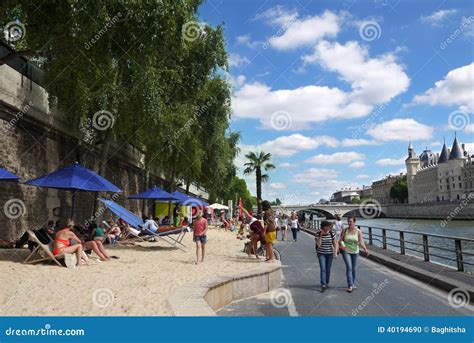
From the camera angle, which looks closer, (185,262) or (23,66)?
(185,262)

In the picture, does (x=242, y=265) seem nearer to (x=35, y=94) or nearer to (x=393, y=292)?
(x=393, y=292)

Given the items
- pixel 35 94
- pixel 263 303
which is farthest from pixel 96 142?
pixel 263 303

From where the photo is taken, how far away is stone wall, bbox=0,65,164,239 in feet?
43.3

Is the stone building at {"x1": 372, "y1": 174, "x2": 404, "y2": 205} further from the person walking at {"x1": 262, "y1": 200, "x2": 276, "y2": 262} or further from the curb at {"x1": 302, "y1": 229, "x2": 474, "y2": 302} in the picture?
the person walking at {"x1": 262, "y1": 200, "x2": 276, "y2": 262}

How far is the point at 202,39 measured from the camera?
2039 centimetres

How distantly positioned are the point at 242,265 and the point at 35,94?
392 inches

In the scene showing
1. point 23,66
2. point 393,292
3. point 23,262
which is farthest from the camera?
point 23,66
